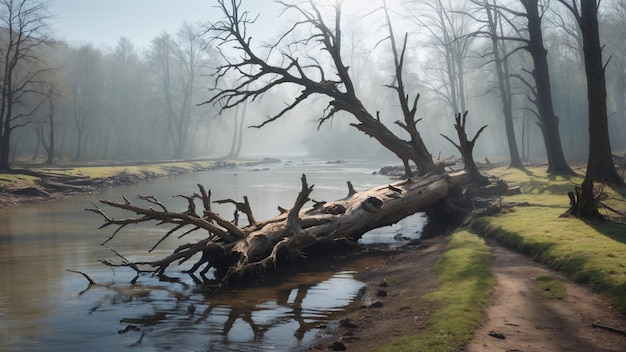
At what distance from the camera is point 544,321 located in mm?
6492

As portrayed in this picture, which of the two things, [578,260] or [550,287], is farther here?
[578,260]

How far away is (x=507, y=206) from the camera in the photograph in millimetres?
15930

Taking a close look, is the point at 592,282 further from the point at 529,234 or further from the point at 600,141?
the point at 600,141

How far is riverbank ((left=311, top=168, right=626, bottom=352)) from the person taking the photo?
6.04 m

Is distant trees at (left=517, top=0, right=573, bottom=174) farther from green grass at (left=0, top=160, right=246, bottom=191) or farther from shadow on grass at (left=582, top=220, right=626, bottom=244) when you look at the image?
green grass at (left=0, top=160, right=246, bottom=191)

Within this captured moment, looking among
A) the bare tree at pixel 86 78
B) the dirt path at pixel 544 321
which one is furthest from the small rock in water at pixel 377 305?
the bare tree at pixel 86 78

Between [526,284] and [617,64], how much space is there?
5127cm

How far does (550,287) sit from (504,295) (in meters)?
0.73

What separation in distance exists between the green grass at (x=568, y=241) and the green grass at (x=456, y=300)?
1.01 metres

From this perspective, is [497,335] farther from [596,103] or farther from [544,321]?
[596,103]

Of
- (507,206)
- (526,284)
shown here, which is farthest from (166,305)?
(507,206)

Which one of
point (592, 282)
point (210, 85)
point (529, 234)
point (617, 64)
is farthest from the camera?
point (210, 85)

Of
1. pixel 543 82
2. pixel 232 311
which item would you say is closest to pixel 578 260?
Answer: pixel 232 311

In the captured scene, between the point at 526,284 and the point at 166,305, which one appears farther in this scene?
the point at 166,305
